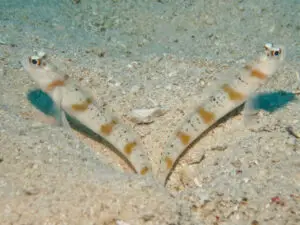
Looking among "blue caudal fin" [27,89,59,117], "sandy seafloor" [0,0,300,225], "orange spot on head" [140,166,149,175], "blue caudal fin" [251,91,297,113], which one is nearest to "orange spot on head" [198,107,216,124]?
"sandy seafloor" [0,0,300,225]

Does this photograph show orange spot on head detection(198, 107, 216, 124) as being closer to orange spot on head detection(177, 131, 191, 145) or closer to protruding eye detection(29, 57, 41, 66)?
orange spot on head detection(177, 131, 191, 145)

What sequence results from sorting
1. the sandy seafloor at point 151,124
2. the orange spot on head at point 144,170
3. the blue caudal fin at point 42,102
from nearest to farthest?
the sandy seafloor at point 151,124, the orange spot on head at point 144,170, the blue caudal fin at point 42,102

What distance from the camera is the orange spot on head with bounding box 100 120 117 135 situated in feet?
11.7

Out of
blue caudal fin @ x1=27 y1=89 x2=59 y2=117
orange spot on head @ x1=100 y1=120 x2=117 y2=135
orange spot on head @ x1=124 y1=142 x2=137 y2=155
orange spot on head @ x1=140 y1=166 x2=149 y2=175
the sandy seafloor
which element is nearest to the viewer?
the sandy seafloor

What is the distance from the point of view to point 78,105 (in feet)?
12.0

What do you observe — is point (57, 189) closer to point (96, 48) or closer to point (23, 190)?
point (23, 190)

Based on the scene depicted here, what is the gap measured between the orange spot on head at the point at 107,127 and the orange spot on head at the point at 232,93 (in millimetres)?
1283

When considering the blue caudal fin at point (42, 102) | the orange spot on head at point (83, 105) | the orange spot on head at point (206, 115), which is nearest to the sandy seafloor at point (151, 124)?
the blue caudal fin at point (42, 102)

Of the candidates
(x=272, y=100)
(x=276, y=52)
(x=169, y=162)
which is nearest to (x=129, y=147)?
(x=169, y=162)

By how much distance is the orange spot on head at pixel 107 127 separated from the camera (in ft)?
11.7

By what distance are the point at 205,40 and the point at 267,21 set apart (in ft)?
4.20

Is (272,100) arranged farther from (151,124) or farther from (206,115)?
(151,124)

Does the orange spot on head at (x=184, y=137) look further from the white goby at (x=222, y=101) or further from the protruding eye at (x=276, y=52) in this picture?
the protruding eye at (x=276, y=52)

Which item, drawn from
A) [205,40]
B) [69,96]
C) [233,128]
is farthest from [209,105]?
[205,40]
